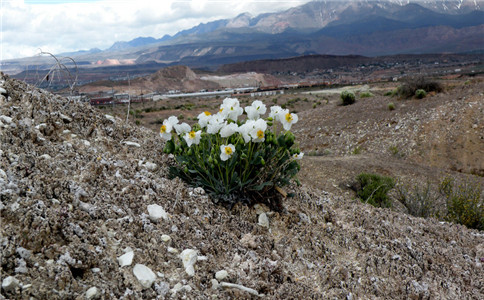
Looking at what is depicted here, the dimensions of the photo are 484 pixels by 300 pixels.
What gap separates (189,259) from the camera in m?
2.76

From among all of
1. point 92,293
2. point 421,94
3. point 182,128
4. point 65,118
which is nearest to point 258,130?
point 182,128

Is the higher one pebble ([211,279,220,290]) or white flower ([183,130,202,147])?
white flower ([183,130,202,147])

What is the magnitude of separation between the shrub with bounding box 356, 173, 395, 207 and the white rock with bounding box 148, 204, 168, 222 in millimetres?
5493

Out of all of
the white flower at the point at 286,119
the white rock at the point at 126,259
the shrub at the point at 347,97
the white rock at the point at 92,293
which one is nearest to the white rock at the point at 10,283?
the white rock at the point at 92,293

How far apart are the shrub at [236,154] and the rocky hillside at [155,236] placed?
0.59 feet

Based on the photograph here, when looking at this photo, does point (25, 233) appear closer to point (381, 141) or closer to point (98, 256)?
point (98, 256)

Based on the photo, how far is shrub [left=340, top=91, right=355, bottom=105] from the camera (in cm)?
2370

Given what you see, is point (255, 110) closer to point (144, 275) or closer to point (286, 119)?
point (286, 119)

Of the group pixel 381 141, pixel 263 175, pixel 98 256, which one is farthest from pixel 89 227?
pixel 381 141

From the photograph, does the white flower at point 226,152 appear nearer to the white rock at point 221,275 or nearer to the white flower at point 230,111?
the white flower at point 230,111

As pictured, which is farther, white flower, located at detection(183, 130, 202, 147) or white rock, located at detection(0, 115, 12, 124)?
white flower, located at detection(183, 130, 202, 147)

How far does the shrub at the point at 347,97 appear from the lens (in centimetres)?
2370

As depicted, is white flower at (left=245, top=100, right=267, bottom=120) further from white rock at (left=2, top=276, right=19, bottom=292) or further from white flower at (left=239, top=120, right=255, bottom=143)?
white rock at (left=2, top=276, right=19, bottom=292)

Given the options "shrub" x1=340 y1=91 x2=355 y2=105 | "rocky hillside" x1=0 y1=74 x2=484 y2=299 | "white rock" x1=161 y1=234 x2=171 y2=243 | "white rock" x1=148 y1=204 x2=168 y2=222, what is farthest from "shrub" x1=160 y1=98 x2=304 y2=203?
"shrub" x1=340 y1=91 x2=355 y2=105
